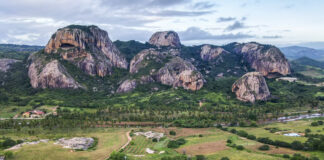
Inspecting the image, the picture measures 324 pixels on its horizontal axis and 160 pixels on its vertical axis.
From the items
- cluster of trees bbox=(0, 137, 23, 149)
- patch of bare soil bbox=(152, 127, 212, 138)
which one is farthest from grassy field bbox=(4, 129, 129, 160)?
patch of bare soil bbox=(152, 127, 212, 138)

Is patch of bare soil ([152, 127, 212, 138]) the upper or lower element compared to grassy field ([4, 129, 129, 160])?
lower

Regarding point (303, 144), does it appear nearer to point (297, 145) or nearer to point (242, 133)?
point (297, 145)

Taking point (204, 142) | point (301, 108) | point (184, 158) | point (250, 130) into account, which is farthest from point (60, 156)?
point (301, 108)

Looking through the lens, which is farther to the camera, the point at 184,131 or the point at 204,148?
the point at 184,131

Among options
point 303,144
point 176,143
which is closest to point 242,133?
point 303,144

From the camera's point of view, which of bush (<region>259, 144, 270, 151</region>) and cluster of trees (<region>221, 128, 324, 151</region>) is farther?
bush (<region>259, 144, 270, 151</region>)

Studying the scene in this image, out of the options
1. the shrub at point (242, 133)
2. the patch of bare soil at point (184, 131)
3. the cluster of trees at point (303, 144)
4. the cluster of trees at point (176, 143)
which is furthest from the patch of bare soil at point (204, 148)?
the patch of bare soil at point (184, 131)

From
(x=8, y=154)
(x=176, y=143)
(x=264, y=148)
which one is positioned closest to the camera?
(x=8, y=154)

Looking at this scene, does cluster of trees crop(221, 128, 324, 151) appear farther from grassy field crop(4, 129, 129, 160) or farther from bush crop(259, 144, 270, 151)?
grassy field crop(4, 129, 129, 160)

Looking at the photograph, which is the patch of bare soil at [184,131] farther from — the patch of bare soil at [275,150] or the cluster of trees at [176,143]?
the patch of bare soil at [275,150]
